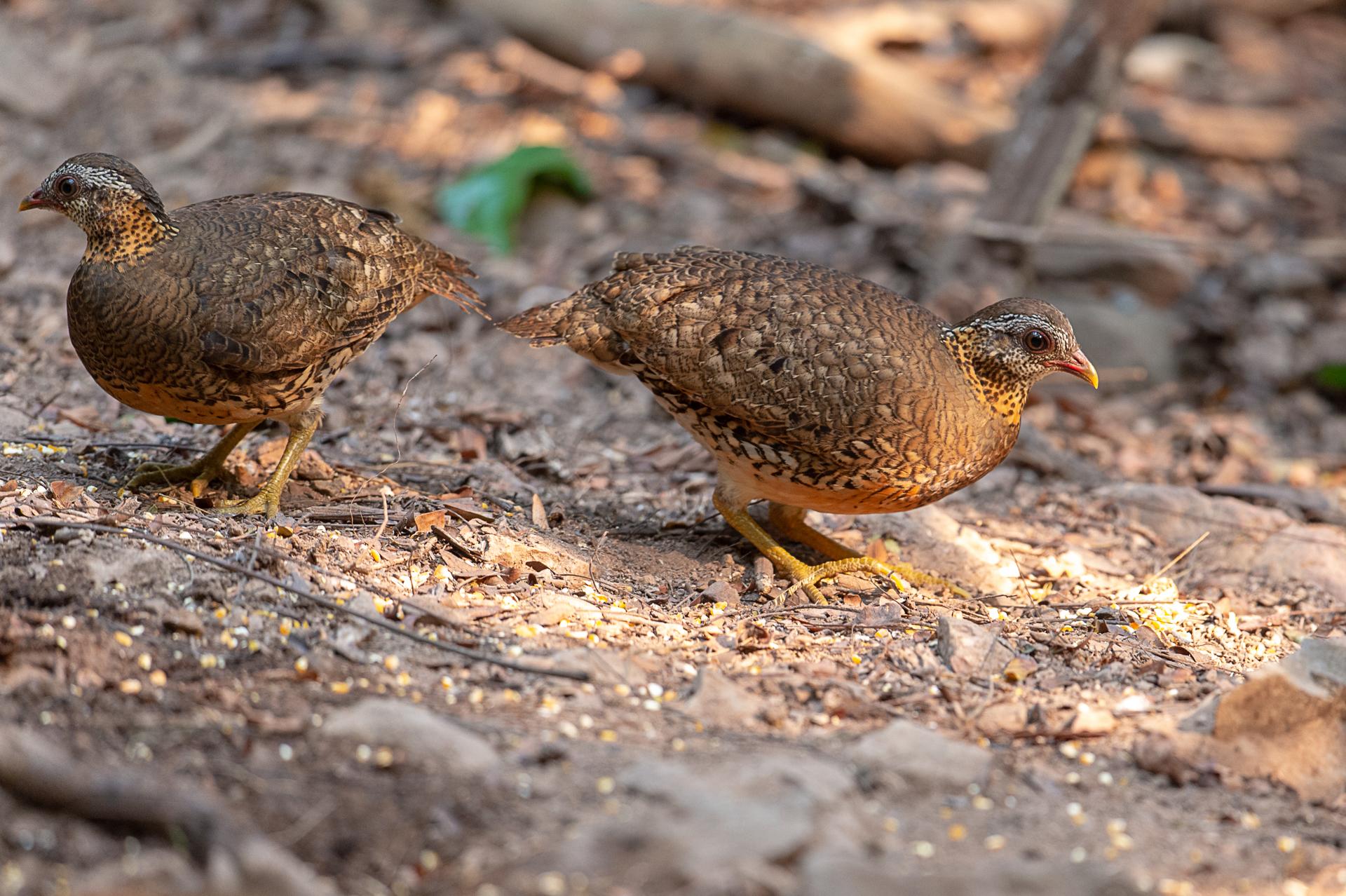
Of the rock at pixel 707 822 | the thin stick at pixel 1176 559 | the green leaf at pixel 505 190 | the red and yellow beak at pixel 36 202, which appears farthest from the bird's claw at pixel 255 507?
the green leaf at pixel 505 190

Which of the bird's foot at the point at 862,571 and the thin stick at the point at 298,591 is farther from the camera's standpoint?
the bird's foot at the point at 862,571

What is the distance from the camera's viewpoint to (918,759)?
3.86m

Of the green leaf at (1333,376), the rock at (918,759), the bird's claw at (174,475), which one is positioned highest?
the rock at (918,759)

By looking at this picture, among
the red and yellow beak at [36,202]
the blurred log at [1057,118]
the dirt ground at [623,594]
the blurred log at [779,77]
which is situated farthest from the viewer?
the blurred log at [779,77]

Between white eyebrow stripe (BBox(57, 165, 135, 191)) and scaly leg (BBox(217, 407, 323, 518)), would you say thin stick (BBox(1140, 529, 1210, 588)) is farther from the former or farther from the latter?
white eyebrow stripe (BBox(57, 165, 135, 191))

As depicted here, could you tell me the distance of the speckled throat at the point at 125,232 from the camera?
16.6 ft

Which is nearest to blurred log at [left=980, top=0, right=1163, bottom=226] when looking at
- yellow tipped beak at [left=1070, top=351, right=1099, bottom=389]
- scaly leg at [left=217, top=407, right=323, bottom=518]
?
yellow tipped beak at [left=1070, top=351, right=1099, bottom=389]

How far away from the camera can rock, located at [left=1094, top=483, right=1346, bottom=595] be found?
6.33 metres

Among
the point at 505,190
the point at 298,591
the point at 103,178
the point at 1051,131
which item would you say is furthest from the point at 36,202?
the point at 1051,131

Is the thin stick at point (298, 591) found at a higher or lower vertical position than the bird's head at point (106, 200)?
lower

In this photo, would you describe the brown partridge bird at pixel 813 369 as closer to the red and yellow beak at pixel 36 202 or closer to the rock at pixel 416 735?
the red and yellow beak at pixel 36 202

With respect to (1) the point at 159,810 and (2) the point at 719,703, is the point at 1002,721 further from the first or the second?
(1) the point at 159,810

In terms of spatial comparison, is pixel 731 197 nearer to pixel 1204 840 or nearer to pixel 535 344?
pixel 535 344

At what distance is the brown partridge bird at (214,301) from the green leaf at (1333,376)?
6.89m
